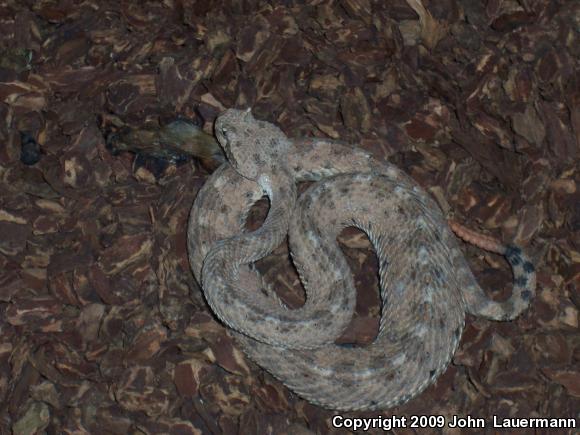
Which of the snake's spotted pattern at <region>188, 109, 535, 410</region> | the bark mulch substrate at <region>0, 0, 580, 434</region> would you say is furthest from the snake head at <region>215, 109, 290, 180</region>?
the bark mulch substrate at <region>0, 0, 580, 434</region>

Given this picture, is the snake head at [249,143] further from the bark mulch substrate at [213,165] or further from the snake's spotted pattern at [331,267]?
the bark mulch substrate at [213,165]

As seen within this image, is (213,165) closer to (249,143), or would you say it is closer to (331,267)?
(249,143)

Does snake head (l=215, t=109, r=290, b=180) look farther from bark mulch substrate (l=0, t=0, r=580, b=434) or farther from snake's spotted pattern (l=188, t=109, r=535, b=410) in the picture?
bark mulch substrate (l=0, t=0, r=580, b=434)

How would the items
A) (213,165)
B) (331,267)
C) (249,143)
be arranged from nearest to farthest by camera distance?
(331,267) → (249,143) → (213,165)

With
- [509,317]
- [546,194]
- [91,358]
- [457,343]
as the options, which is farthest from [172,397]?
[546,194]

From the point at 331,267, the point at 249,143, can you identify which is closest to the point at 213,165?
the point at 249,143

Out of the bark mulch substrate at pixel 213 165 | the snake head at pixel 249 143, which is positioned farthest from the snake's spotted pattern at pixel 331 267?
the bark mulch substrate at pixel 213 165
